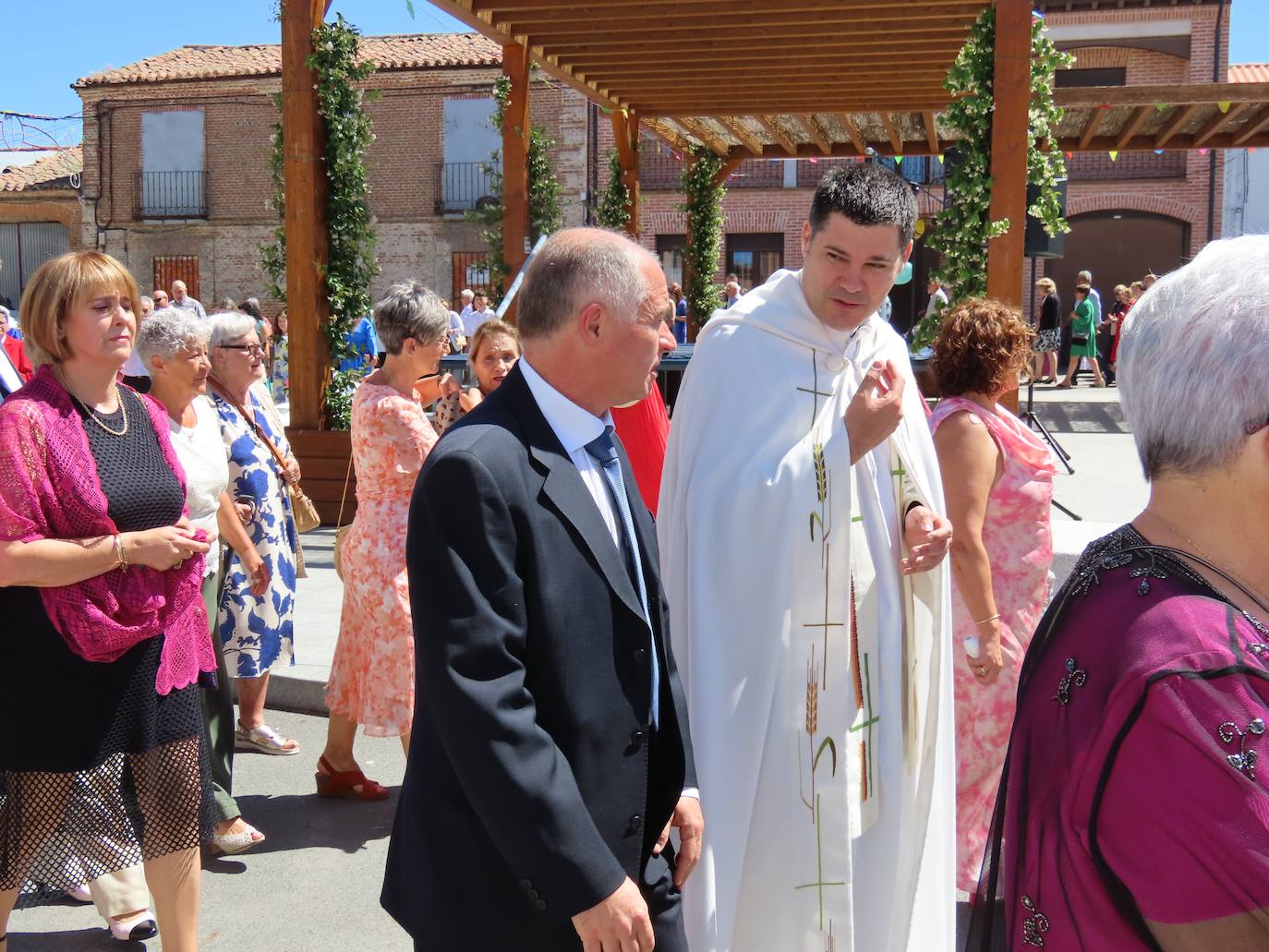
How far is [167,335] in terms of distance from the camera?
4.00 metres

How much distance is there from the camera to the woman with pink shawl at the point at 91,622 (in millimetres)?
2967

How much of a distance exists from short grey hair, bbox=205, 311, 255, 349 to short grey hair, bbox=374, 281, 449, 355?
2.35 feet

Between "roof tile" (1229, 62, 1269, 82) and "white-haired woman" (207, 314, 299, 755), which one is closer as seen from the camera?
"white-haired woman" (207, 314, 299, 755)

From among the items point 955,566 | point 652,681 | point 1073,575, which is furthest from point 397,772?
point 1073,575

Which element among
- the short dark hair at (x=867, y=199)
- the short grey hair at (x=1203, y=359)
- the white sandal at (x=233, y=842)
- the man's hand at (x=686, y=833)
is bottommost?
the white sandal at (x=233, y=842)

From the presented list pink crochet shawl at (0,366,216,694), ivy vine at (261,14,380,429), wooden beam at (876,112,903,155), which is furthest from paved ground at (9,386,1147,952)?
wooden beam at (876,112,903,155)

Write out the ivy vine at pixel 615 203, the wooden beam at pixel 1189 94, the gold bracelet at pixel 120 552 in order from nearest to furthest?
the gold bracelet at pixel 120 552, the wooden beam at pixel 1189 94, the ivy vine at pixel 615 203

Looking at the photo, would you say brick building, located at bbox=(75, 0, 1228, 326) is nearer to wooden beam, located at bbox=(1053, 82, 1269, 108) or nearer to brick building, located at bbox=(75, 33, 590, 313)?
brick building, located at bbox=(75, 33, 590, 313)

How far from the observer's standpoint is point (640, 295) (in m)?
2.08

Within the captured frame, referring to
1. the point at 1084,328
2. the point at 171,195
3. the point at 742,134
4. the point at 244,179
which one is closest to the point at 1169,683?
the point at 742,134

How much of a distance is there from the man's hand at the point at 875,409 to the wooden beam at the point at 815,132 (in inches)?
489

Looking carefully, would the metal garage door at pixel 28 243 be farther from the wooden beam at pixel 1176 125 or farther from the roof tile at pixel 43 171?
the wooden beam at pixel 1176 125

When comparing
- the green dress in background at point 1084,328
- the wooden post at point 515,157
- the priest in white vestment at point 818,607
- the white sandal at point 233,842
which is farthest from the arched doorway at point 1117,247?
the priest in white vestment at point 818,607

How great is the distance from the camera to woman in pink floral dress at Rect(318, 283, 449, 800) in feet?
14.3
